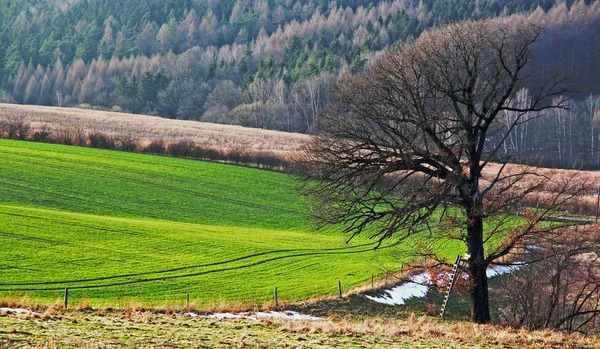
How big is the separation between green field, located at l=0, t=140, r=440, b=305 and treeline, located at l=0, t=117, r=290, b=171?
9.99 ft

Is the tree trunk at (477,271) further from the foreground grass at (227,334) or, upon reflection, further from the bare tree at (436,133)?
the foreground grass at (227,334)

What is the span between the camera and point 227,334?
1986 cm

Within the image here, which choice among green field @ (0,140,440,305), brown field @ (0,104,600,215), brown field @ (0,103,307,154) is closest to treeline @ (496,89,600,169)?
brown field @ (0,104,600,215)

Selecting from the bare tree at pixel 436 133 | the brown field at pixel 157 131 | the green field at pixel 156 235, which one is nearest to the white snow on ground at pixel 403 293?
the green field at pixel 156 235

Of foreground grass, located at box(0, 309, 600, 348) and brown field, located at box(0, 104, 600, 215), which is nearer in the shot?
foreground grass, located at box(0, 309, 600, 348)

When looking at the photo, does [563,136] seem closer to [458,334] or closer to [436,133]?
[436,133]

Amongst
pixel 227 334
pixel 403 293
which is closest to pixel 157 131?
pixel 403 293

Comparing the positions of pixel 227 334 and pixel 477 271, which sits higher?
pixel 477 271

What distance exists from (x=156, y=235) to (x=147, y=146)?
35.8 meters

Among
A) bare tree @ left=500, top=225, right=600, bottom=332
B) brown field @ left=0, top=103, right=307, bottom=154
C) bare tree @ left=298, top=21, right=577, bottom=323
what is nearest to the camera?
bare tree @ left=298, top=21, right=577, bottom=323

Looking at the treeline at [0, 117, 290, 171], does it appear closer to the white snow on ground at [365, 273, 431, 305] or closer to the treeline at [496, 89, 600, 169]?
the white snow on ground at [365, 273, 431, 305]

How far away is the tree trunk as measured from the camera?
27.0m

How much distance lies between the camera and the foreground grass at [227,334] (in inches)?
669

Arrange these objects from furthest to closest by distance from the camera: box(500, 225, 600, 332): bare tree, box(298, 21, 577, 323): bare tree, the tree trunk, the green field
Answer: the green field, box(500, 225, 600, 332): bare tree, the tree trunk, box(298, 21, 577, 323): bare tree
